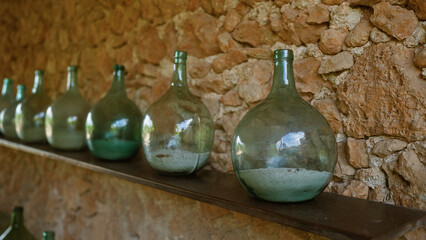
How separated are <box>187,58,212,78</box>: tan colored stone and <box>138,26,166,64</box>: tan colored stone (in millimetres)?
139

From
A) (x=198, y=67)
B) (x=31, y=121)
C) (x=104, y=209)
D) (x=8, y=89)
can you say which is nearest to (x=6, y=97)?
(x=8, y=89)

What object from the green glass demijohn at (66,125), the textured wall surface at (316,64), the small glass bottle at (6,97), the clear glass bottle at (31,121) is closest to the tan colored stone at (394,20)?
the textured wall surface at (316,64)

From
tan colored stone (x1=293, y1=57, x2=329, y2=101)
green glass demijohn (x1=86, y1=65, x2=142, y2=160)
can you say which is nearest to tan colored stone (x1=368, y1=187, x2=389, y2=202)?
tan colored stone (x1=293, y1=57, x2=329, y2=101)

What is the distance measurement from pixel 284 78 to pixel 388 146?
0.22 metres

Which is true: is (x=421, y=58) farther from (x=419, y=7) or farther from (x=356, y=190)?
(x=356, y=190)

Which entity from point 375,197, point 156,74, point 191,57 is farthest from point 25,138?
point 375,197

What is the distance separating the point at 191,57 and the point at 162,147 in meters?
0.33

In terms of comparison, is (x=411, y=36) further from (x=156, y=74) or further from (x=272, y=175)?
(x=156, y=74)

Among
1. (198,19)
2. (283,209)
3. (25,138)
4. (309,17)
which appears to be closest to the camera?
(283,209)

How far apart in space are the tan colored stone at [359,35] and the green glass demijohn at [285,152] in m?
0.17

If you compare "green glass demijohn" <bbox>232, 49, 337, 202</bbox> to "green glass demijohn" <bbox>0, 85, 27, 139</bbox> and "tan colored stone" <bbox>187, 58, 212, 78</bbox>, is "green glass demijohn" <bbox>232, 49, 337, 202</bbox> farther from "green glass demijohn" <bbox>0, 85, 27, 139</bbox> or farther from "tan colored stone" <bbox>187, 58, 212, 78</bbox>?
"green glass demijohn" <bbox>0, 85, 27, 139</bbox>

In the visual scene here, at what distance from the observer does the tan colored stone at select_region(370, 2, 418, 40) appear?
0.61 m

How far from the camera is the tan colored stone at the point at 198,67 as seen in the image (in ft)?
3.11

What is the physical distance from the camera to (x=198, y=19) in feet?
3.19
